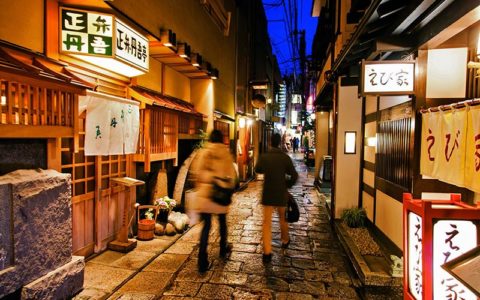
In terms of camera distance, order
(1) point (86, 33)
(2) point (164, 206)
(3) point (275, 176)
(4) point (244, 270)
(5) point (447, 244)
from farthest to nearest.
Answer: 1. (2) point (164, 206)
2. (3) point (275, 176)
3. (4) point (244, 270)
4. (1) point (86, 33)
5. (5) point (447, 244)

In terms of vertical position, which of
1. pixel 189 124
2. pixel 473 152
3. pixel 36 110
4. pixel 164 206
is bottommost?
pixel 164 206

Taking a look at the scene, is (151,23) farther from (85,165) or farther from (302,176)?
(302,176)

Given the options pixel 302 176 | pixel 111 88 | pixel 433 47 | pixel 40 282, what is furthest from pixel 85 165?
pixel 302 176

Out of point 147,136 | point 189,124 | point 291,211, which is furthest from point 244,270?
point 189,124

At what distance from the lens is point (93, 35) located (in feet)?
21.4

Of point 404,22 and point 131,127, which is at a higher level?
point 404,22

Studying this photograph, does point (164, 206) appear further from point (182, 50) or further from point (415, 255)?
point (415, 255)

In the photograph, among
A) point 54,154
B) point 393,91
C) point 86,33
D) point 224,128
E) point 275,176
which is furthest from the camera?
point 224,128

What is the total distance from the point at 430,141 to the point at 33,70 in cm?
691

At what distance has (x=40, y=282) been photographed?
4965 mm

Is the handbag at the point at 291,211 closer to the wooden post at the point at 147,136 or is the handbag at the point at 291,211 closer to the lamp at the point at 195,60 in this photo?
the wooden post at the point at 147,136

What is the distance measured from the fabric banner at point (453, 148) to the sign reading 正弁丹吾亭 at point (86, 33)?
6583 millimetres

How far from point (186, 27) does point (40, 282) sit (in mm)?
9620

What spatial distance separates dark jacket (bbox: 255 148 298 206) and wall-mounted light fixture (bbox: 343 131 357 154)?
4.26 metres
